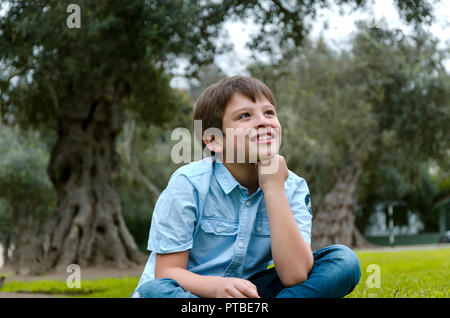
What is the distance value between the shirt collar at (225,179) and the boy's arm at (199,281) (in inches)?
15.2

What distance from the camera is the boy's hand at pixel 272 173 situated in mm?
2254

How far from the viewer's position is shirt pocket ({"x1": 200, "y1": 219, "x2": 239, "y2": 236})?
236 cm

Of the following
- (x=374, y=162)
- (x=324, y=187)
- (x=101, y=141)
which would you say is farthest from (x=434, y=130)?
(x=101, y=141)

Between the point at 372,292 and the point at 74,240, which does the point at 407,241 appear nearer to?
the point at 74,240

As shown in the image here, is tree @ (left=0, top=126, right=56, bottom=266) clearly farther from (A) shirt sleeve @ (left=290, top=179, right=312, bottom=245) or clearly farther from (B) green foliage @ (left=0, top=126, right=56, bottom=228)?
(A) shirt sleeve @ (left=290, top=179, right=312, bottom=245)

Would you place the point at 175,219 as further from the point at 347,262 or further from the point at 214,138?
the point at 347,262

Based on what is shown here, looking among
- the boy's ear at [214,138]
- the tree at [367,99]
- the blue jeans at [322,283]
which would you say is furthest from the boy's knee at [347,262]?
the tree at [367,99]

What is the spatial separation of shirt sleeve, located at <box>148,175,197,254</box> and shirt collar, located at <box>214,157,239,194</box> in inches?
6.6

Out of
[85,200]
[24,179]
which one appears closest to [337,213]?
[24,179]

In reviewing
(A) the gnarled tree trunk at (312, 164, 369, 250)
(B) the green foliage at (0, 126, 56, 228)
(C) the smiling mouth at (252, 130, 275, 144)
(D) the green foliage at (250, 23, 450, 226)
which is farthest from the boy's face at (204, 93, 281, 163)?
(A) the gnarled tree trunk at (312, 164, 369, 250)

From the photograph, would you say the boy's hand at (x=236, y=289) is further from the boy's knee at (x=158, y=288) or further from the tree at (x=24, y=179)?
the tree at (x=24, y=179)

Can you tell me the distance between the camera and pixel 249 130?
2.35 m

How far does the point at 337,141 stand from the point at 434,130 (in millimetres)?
3958

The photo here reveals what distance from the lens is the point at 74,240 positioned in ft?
39.6
